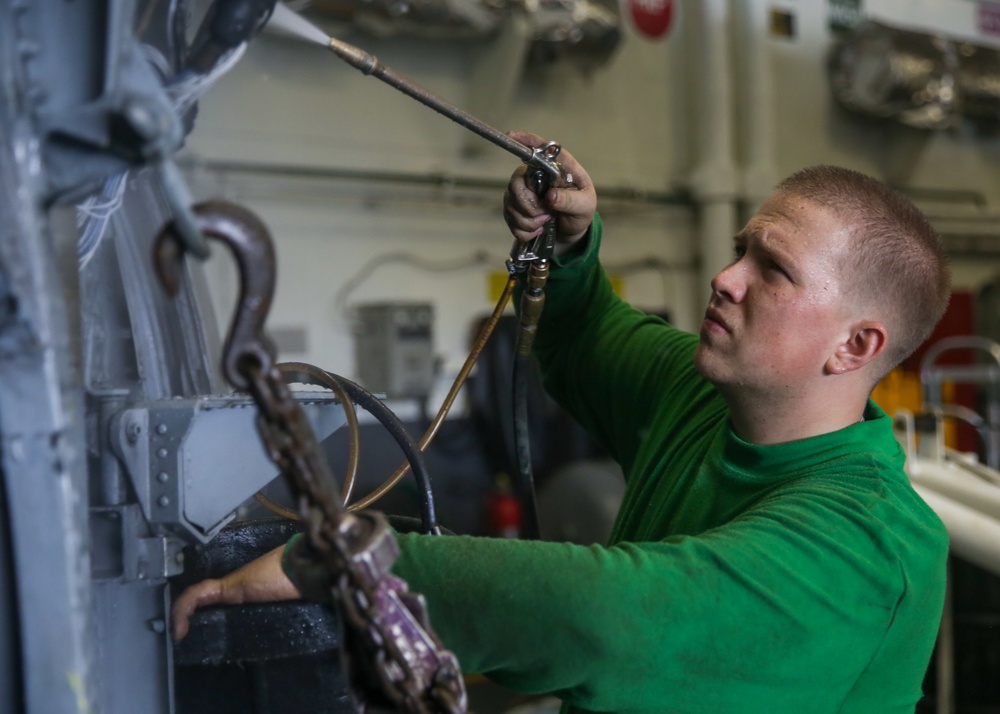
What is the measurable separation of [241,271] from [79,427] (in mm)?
146

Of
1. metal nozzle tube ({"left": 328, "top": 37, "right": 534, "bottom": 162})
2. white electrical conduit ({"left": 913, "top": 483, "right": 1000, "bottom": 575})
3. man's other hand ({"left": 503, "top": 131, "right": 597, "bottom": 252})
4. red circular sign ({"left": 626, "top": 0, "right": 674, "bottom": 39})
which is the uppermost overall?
red circular sign ({"left": 626, "top": 0, "right": 674, "bottom": 39})

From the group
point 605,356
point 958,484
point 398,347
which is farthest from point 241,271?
point 398,347

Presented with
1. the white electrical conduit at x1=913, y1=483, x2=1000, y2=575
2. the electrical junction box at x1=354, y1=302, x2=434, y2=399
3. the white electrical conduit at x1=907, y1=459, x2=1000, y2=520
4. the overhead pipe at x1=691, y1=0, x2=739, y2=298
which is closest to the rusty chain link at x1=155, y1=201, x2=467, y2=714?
the white electrical conduit at x1=913, y1=483, x2=1000, y2=575

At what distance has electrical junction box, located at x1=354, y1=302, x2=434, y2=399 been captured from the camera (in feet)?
9.07

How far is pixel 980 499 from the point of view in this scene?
1.91 m

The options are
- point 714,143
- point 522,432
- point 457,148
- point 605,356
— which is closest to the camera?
point 522,432

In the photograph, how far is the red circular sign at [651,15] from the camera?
10.9ft

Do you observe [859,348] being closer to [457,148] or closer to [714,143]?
[457,148]

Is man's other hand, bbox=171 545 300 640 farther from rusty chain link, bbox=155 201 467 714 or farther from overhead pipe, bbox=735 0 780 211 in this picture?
overhead pipe, bbox=735 0 780 211

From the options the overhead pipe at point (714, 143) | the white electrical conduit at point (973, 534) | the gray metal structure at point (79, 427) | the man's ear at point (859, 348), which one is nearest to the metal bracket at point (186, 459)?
the gray metal structure at point (79, 427)

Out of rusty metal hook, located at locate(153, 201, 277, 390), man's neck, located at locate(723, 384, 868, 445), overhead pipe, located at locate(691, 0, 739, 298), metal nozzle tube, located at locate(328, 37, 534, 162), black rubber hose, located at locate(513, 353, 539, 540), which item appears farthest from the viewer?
overhead pipe, located at locate(691, 0, 739, 298)

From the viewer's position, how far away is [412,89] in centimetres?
86

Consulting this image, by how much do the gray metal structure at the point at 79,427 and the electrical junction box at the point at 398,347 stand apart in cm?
201

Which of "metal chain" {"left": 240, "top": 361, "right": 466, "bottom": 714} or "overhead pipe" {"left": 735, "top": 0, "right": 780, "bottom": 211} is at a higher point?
"overhead pipe" {"left": 735, "top": 0, "right": 780, "bottom": 211}
